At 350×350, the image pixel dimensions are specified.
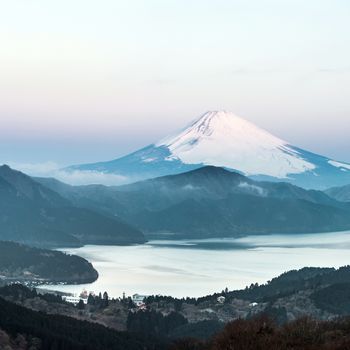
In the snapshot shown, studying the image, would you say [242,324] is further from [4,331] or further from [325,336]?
[4,331]

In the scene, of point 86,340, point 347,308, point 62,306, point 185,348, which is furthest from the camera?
point 347,308

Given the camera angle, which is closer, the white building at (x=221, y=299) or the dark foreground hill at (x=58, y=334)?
the dark foreground hill at (x=58, y=334)

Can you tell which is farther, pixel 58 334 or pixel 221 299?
pixel 221 299

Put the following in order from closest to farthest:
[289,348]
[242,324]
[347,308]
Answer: [289,348] → [242,324] → [347,308]

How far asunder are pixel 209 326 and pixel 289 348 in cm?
10678

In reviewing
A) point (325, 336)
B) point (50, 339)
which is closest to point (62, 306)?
point (50, 339)

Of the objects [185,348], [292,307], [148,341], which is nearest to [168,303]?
[292,307]

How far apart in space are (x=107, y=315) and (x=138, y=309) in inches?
297

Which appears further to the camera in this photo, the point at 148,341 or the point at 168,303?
the point at 168,303

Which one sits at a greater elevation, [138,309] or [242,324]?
[242,324]

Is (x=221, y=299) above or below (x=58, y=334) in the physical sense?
above

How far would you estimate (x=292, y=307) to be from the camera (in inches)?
6353

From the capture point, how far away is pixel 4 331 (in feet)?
301

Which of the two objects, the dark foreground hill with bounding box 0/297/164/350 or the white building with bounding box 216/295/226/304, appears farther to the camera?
the white building with bounding box 216/295/226/304
